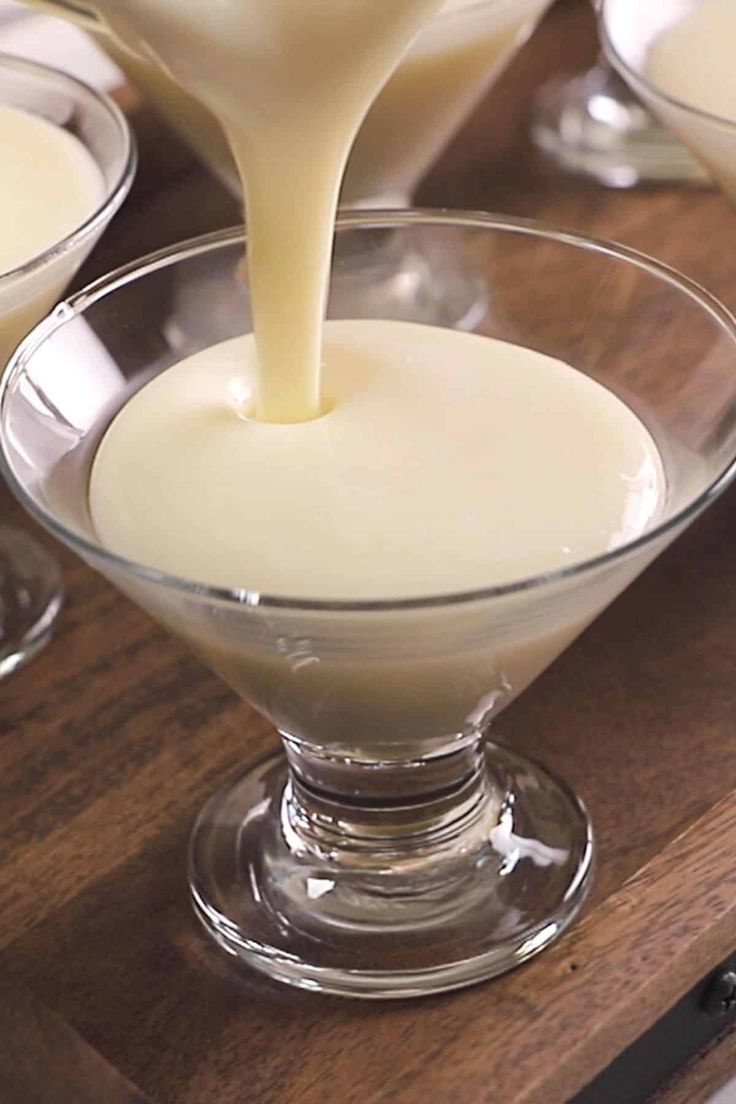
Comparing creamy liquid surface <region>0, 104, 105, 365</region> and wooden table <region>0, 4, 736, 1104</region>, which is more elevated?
creamy liquid surface <region>0, 104, 105, 365</region>

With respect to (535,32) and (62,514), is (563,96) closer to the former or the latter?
(535,32)

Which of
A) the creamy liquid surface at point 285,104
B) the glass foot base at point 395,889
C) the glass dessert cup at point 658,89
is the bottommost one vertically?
the glass foot base at point 395,889

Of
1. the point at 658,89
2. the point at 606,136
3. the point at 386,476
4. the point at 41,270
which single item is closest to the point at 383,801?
the point at 386,476

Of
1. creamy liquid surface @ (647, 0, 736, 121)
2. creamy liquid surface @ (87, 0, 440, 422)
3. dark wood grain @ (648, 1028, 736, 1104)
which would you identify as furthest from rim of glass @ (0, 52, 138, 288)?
dark wood grain @ (648, 1028, 736, 1104)

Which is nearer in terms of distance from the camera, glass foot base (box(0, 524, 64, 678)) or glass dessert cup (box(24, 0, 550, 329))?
glass foot base (box(0, 524, 64, 678))

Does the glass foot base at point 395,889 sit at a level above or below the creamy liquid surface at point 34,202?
below

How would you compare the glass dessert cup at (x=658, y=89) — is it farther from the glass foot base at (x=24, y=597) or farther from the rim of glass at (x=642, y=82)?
the glass foot base at (x=24, y=597)

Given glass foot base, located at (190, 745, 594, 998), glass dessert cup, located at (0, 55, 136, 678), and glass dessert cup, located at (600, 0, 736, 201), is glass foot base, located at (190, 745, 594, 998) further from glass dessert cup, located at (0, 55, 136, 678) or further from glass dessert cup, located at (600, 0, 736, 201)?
glass dessert cup, located at (600, 0, 736, 201)

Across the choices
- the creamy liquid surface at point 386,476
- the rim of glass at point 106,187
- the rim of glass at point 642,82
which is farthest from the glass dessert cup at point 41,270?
the rim of glass at point 642,82
